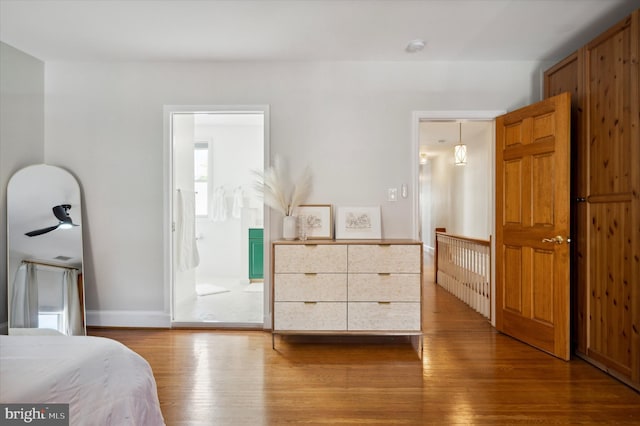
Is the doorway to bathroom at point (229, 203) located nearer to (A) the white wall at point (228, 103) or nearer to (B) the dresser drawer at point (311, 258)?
(A) the white wall at point (228, 103)

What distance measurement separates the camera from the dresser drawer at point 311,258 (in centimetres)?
293

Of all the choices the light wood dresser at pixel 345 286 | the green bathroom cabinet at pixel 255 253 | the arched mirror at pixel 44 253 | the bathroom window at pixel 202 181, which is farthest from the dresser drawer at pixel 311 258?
the bathroom window at pixel 202 181

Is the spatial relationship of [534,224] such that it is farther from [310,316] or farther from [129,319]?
[129,319]

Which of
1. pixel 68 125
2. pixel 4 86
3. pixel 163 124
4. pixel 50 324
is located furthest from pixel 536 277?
pixel 4 86

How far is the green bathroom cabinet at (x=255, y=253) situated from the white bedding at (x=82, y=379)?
4.13m

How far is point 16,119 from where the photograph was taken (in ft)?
10.5

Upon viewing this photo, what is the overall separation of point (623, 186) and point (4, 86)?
4995 mm

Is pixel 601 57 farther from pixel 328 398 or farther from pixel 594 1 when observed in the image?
pixel 328 398

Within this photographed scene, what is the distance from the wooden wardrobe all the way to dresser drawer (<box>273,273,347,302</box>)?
1882 mm

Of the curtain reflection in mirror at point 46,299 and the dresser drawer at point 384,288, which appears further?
the curtain reflection in mirror at point 46,299

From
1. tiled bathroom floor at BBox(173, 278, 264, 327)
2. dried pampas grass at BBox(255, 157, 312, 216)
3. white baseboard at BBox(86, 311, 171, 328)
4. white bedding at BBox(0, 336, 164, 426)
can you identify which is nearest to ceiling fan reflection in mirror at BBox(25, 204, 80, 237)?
white baseboard at BBox(86, 311, 171, 328)

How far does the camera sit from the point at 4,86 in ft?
10.2

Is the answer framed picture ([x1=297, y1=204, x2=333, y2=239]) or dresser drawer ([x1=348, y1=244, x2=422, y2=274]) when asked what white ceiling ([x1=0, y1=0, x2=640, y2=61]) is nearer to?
framed picture ([x1=297, y1=204, x2=333, y2=239])

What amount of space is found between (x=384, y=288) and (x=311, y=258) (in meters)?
0.65
